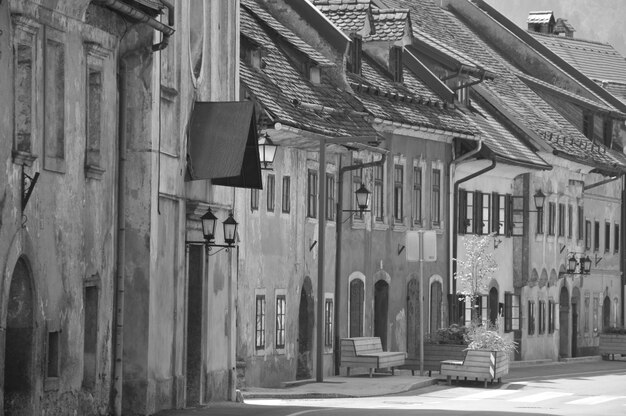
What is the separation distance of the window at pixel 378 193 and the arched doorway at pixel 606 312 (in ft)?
73.9

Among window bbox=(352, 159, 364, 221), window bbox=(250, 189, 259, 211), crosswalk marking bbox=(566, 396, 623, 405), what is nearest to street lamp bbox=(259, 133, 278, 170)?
window bbox=(250, 189, 259, 211)

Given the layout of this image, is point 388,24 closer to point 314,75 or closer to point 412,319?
point 314,75

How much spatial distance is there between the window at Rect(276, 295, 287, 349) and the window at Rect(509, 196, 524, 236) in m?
18.1

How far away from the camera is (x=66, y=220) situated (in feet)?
83.7

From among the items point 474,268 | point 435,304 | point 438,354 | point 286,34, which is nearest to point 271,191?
point 286,34

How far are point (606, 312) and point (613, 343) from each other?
7.66 metres

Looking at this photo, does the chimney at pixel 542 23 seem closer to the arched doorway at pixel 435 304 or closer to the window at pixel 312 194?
the arched doorway at pixel 435 304

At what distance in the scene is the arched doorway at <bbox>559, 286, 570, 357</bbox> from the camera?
64625 mm

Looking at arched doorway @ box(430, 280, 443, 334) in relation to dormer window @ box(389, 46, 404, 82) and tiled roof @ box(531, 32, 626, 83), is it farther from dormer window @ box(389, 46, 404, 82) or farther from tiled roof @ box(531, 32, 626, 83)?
tiled roof @ box(531, 32, 626, 83)

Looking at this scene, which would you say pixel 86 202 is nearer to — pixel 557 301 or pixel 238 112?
pixel 238 112

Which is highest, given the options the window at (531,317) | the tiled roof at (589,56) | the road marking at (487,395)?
the tiled roof at (589,56)

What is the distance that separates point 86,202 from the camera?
2655cm

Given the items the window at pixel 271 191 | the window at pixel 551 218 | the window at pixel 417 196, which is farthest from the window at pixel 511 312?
the window at pixel 271 191

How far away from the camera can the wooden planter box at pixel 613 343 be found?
203 ft
